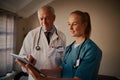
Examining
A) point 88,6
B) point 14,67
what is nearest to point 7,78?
point 14,67

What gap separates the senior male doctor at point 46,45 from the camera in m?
1.69

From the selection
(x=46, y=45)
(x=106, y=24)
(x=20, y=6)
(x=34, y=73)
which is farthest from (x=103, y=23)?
(x=34, y=73)

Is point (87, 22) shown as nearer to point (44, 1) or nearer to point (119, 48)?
point (44, 1)

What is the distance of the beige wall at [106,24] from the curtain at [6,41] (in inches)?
32.9

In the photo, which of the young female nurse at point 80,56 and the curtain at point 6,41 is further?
the curtain at point 6,41

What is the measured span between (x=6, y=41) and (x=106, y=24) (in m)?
2.17

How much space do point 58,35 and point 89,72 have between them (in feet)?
2.32

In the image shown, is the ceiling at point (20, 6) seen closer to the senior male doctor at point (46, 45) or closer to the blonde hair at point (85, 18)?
the senior male doctor at point (46, 45)

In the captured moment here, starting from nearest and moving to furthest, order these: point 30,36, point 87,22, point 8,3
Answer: point 87,22, point 30,36, point 8,3

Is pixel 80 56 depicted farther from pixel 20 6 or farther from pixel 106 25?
pixel 106 25

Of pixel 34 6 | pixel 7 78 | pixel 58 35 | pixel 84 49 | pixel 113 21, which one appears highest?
pixel 34 6

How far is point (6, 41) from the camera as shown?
2953 millimetres

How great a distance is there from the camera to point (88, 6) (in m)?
3.93

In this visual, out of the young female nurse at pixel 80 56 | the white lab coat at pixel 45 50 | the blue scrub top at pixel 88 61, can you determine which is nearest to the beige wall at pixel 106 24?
the white lab coat at pixel 45 50
